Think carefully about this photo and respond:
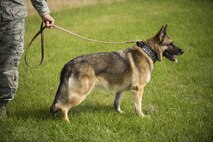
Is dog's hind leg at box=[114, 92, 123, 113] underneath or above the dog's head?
underneath

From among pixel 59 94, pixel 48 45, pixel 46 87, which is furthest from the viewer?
pixel 48 45

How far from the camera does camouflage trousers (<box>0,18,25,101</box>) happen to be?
572 centimetres

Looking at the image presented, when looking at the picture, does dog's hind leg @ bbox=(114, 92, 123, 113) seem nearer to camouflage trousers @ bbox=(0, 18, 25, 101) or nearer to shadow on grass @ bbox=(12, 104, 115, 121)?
shadow on grass @ bbox=(12, 104, 115, 121)

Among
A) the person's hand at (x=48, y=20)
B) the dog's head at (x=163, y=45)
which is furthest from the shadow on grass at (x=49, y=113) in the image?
the person's hand at (x=48, y=20)

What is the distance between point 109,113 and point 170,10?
393 inches

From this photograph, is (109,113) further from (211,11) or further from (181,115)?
(211,11)

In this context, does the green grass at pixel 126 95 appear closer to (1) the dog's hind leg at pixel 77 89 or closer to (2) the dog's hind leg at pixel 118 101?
(2) the dog's hind leg at pixel 118 101

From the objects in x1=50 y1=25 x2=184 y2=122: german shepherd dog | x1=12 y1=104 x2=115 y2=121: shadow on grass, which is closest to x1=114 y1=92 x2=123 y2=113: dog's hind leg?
x1=50 y1=25 x2=184 y2=122: german shepherd dog

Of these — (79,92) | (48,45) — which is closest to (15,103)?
(79,92)

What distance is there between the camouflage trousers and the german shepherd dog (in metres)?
0.76

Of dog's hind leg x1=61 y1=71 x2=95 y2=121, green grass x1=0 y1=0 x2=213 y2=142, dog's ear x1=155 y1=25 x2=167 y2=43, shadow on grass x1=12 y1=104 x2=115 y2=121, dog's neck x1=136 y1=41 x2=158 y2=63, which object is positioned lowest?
shadow on grass x1=12 y1=104 x2=115 y2=121

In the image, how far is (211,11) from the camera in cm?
1445

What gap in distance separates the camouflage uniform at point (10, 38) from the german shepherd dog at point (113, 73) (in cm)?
77

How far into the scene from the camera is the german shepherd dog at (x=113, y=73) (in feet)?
19.4
